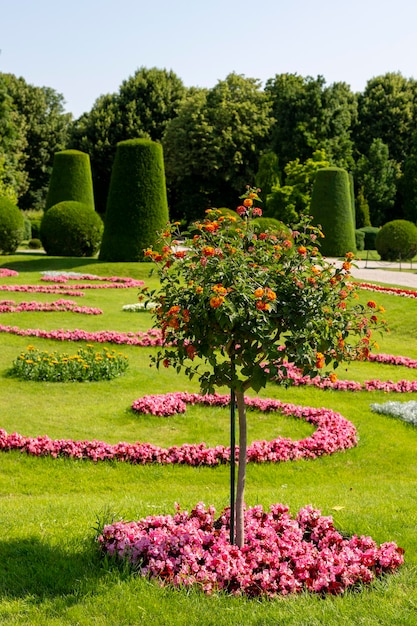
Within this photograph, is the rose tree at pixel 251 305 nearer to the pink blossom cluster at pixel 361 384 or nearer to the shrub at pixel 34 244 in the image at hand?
the pink blossom cluster at pixel 361 384

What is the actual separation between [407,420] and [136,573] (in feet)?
17.5

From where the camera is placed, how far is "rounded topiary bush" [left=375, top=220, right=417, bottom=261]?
33438mm

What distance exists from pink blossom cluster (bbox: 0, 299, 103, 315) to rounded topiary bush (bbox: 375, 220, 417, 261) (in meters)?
21.1

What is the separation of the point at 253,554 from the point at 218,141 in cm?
4747

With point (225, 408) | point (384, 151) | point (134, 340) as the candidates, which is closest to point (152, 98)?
point (384, 151)

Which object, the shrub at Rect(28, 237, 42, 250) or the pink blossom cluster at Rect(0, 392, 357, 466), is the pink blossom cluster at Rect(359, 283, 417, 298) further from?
the shrub at Rect(28, 237, 42, 250)

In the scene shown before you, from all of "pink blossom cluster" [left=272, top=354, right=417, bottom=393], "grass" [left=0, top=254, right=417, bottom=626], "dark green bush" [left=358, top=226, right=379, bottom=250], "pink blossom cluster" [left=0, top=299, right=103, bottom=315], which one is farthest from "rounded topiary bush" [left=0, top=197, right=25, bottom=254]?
"pink blossom cluster" [left=272, top=354, right=417, bottom=393]

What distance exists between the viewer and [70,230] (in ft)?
90.3

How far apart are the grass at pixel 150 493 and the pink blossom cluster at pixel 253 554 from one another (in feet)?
0.34

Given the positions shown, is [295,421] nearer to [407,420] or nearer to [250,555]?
[407,420]

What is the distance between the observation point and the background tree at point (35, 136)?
5681 cm

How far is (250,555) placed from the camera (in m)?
4.17

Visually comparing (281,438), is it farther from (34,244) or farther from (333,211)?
(34,244)

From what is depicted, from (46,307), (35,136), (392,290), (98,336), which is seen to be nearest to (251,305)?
(98,336)
